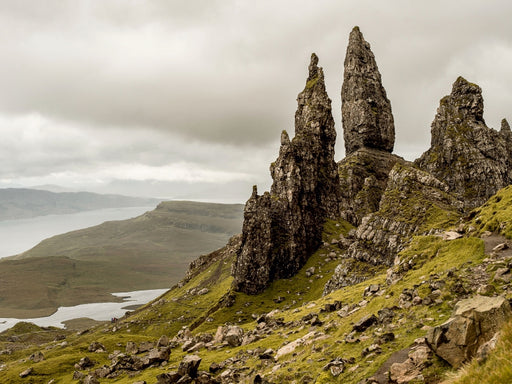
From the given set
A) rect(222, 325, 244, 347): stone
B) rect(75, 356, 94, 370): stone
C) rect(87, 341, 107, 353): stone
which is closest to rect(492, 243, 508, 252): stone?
rect(222, 325, 244, 347): stone

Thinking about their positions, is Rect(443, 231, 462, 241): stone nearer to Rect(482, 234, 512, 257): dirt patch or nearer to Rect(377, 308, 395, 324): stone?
Rect(482, 234, 512, 257): dirt patch

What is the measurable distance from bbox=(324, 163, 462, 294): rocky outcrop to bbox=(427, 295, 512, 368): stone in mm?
80410

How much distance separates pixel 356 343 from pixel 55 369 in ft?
327

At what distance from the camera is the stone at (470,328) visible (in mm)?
19297

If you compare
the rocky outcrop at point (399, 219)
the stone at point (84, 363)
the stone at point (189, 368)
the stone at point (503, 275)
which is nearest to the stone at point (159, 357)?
the stone at point (189, 368)

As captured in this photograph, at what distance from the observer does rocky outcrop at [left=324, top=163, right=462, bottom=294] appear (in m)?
104

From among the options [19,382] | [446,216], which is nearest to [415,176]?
[446,216]

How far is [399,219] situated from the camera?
4279 inches

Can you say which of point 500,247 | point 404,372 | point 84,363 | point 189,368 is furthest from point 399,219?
point 84,363

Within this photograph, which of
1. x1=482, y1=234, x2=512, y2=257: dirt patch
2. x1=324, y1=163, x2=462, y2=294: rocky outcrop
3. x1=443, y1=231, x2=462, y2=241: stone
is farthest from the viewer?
x1=324, y1=163, x2=462, y2=294: rocky outcrop

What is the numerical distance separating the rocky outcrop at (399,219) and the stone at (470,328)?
80.4m

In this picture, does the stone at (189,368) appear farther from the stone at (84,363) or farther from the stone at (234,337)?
the stone at (84,363)

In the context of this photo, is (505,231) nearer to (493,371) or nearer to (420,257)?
(420,257)

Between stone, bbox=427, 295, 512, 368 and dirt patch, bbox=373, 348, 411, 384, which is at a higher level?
stone, bbox=427, 295, 512, 368
